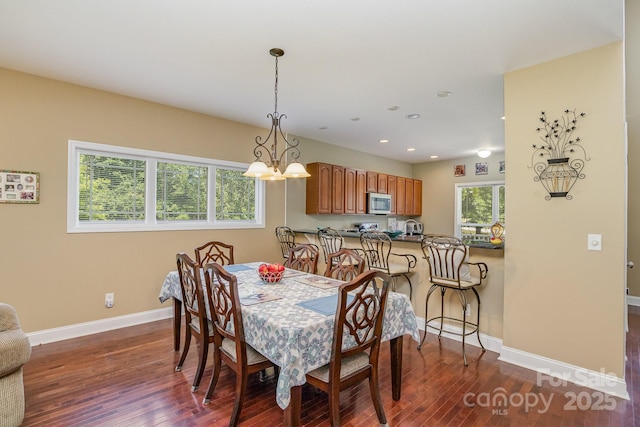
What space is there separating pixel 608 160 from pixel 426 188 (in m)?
5.68

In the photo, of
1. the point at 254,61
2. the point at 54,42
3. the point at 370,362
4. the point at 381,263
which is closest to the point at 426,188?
the point at 381,263

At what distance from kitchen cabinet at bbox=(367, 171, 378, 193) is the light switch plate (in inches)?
167

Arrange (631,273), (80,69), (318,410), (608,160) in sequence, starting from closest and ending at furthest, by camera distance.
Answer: (318,410) < (608,160) < (80,69) < (631,273)

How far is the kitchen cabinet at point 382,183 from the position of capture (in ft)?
22.3

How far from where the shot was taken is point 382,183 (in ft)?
22.6

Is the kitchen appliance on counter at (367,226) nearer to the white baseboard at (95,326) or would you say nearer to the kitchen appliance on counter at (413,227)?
the kitchen appliance on counter at (413,227)

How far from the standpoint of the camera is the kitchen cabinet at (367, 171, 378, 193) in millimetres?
6531

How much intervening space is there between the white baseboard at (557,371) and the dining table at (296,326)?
1333mm

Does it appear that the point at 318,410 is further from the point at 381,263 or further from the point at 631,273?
the point at 631,273

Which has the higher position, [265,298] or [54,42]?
[54,42]

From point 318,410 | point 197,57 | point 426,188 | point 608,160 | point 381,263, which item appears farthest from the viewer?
point 426,188

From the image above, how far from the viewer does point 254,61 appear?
2.81 meters

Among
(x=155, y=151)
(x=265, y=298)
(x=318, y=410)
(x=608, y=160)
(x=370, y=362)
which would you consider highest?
(x=155, y=151)

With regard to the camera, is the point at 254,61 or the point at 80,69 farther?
the point at 80,69
